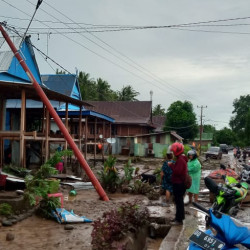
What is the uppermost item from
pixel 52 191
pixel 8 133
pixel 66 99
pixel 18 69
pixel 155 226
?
pixel 18 69

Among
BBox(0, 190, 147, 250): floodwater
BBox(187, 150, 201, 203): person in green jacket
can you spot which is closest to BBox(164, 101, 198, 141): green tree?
BBox(187, 150, 201, 203): person in green jacket

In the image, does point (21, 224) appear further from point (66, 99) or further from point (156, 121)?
point (156, 121)

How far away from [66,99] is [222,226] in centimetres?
1246

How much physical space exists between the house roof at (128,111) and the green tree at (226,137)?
3755 cm

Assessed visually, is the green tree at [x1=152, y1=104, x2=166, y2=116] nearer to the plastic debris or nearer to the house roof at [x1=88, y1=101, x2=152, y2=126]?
the house roof at [x1=88, y1=101, x2=152, y2=126]

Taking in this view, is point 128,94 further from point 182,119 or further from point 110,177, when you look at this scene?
point 110,177

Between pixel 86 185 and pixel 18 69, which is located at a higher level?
pixel 18 69

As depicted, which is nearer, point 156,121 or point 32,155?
point 32,155

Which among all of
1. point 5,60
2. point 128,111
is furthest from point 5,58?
point 128,111

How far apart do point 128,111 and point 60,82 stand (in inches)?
746

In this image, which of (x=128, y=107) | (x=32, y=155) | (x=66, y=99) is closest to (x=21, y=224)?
(x=66, y=99)

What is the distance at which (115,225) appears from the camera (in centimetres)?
534

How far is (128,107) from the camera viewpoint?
45.6 meters

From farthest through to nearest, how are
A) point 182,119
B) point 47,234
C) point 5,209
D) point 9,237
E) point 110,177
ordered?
point 182,119, point 110,177, point 5,209, point 47,234, point 9,237
